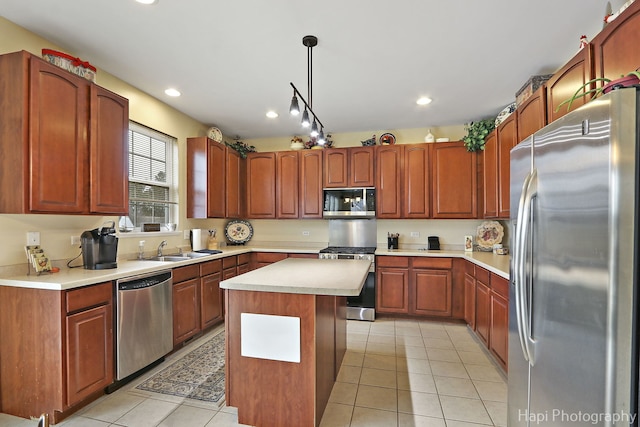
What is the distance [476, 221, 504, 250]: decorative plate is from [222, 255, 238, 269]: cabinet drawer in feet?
11.3

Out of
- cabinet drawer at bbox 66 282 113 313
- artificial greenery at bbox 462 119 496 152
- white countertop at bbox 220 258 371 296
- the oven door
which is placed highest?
artificial greenery at bbox 462 119 496 152

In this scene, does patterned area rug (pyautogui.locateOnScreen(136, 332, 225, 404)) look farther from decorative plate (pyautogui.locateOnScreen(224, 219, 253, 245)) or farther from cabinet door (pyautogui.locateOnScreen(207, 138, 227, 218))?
decorative plate (pyautogui.locateOnScreen(224, 219, 253, 245))

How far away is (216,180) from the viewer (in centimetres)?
411

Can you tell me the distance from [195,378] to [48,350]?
105cm

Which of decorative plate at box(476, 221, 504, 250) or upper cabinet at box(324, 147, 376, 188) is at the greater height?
upper cabinet at box(324, 147, 376, 188)

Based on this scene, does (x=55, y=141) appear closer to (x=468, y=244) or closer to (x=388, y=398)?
(x=388, y=398)

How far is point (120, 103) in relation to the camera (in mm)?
2605

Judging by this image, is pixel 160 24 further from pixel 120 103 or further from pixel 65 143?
pixel 65 143

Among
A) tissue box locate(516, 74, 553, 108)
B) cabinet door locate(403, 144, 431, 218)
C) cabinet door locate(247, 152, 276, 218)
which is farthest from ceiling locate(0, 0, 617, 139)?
cabinet door locate(247, 152, 276, 218)

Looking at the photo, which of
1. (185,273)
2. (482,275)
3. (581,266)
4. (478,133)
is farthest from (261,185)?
(581,266)

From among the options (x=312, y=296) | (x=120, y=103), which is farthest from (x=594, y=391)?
(x=120, y=103)

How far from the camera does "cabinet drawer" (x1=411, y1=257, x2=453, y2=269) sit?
12.7 feet

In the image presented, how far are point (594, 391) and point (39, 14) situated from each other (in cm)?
358

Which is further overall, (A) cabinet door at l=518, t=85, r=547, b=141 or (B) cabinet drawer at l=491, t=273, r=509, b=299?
(B) cabinet drawer at l=491, t=273, r=509, b=299
